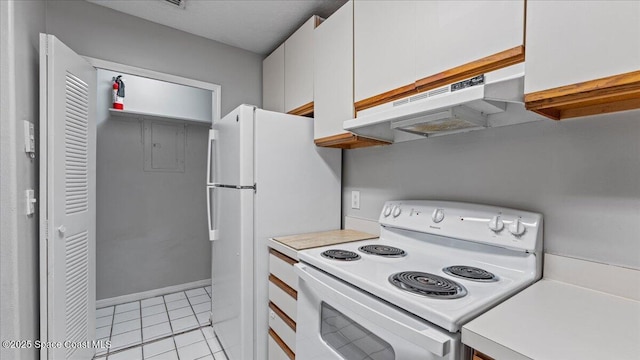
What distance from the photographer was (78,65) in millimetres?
1701

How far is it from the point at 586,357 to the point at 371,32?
1441 millimetres

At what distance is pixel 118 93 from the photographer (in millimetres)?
2635

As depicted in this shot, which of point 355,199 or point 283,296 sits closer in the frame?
point 283,296

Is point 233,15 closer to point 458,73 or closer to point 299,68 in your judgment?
point 299,68

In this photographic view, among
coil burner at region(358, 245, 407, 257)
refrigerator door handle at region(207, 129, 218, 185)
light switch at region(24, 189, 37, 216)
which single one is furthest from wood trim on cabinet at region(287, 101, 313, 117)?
light switch at region(24, 189, 37, 216)

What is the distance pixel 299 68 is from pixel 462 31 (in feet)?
4.28

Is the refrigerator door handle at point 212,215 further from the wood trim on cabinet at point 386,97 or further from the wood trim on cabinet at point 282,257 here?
the wood trim on cabinet at point 386,97

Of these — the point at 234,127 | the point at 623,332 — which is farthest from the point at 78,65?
the point at 623,332

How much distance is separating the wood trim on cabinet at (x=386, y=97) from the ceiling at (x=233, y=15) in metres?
0.99

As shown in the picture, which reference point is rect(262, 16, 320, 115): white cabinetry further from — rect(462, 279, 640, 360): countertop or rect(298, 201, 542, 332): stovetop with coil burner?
rect(462, 279, 640, 360): countertop

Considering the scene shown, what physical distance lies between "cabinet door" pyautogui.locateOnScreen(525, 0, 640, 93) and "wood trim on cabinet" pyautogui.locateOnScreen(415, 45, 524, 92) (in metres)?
0.05

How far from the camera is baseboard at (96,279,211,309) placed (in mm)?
2639

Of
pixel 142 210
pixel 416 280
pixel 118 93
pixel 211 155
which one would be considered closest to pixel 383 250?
pixel 416 280

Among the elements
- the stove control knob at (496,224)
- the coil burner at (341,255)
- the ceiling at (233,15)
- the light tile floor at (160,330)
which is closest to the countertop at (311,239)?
the coil burner at (341,255)
